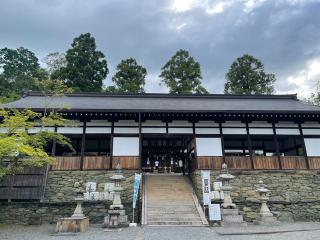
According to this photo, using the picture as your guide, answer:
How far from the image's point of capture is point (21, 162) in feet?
40.1

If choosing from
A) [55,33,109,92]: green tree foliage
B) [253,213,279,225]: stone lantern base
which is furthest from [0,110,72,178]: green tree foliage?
[55,33,109,92]: green tree foliage

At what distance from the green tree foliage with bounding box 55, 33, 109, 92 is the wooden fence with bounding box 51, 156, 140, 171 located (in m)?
21.3

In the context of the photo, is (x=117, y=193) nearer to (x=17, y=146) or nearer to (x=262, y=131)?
(x=17, y=146)

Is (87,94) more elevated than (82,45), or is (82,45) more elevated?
(82,45)

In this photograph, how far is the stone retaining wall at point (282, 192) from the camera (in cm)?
1371

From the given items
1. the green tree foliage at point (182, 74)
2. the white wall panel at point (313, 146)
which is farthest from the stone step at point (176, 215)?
the green tree foliage at point (182, 74)

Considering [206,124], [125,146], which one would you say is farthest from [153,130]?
[206,124]

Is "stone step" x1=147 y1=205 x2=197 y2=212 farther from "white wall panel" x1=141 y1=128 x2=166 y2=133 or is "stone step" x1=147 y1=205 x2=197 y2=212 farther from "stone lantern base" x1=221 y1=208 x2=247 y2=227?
"white wall panel" x1=141 y1=128 x2=166 y2=133

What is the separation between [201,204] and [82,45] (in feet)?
100

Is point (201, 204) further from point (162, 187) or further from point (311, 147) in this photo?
point (311, 147)

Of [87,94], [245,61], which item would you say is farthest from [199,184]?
[245,61]

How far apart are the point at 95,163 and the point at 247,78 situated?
2936 cm

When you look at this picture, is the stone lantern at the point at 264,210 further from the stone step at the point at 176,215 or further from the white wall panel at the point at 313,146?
the white wall panel at the point at 313,146

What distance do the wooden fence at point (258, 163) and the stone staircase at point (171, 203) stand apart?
181cm
